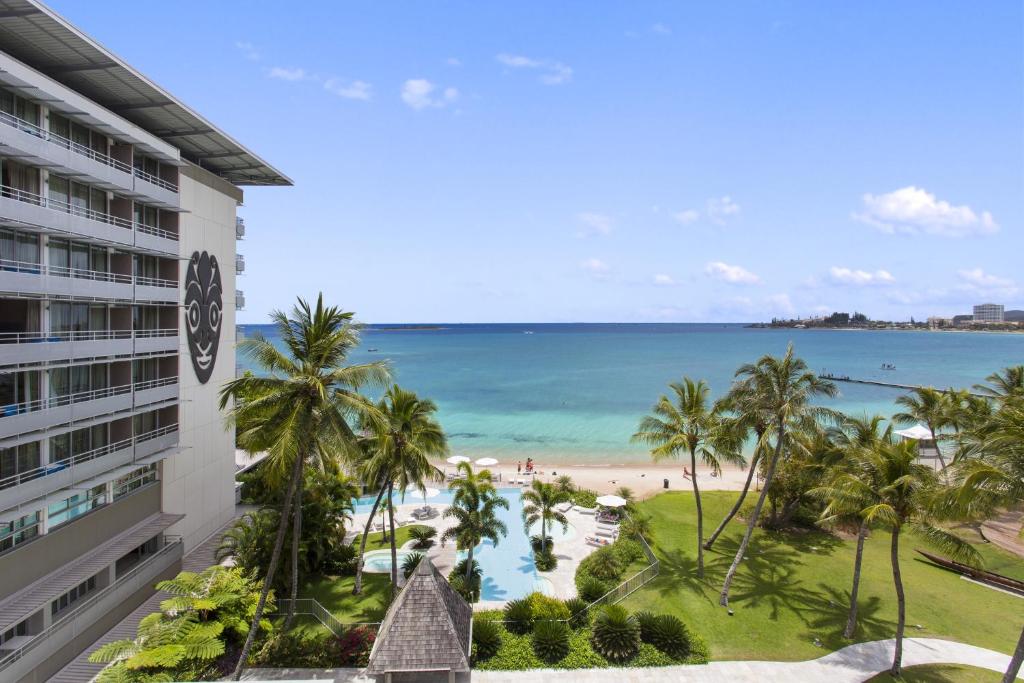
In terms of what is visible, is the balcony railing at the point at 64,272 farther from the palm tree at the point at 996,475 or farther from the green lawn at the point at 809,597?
the palm tree at the point at 996,475

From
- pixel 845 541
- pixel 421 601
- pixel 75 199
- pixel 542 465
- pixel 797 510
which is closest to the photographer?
pixel 421 601

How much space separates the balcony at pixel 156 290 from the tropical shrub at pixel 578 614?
847 inches

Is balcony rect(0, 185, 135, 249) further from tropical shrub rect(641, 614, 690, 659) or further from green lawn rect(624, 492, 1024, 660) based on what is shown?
green lawn rect(624, 492, 1024, 660)

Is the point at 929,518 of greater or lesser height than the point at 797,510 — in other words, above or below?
above

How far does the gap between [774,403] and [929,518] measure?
6349 millimetres

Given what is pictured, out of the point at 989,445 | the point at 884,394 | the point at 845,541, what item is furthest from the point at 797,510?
the point at 884,394

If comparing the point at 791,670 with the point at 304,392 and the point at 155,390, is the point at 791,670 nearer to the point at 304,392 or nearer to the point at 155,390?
the point at 304,392

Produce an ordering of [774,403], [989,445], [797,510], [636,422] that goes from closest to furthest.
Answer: [989,445]
[774,403]
[797,510]
[636,422]

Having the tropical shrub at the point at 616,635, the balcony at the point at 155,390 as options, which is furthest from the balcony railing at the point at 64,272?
the tropical shrub at the point at 616,635

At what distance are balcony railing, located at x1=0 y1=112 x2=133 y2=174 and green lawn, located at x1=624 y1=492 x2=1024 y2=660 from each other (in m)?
27.0

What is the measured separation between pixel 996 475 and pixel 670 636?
10.9 m

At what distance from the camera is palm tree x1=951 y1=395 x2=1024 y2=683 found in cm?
1253

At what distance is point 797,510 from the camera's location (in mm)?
29562

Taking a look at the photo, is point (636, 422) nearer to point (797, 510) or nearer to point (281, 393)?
point (797, 510)
